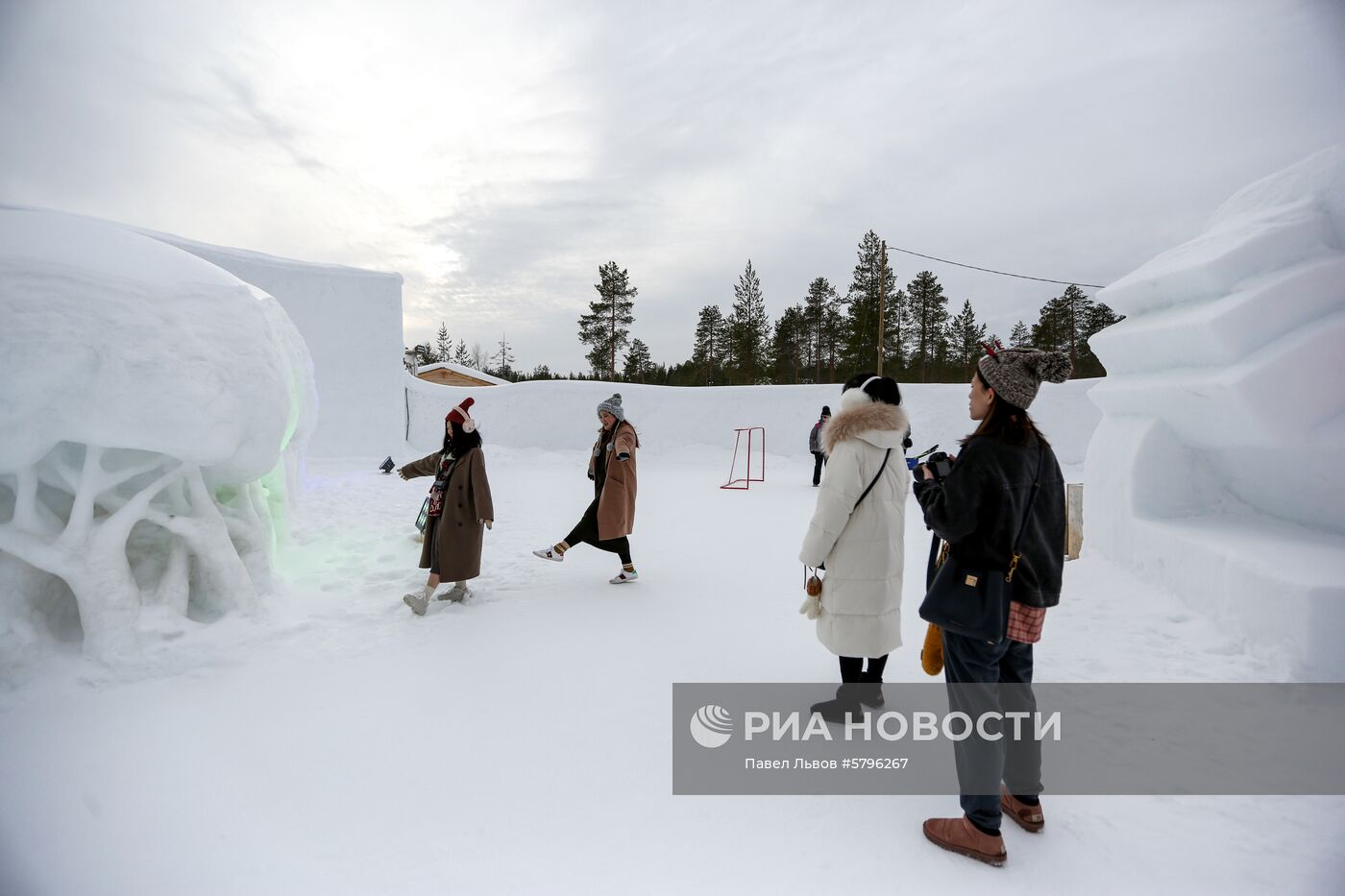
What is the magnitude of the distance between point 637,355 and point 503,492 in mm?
27773

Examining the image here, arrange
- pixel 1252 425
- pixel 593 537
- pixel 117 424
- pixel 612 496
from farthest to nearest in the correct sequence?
pixel 593 537
pixel 612 496
pixel 1252 425
pixel 117 424

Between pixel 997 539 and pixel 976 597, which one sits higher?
pixel 997 539

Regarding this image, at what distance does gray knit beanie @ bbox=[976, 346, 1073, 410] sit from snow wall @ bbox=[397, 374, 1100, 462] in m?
→ 13.6

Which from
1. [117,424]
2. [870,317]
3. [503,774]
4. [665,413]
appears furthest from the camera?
[870,317]

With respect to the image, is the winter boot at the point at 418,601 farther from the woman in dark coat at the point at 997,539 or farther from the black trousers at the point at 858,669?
the woman in dark coat at the point at 997,539

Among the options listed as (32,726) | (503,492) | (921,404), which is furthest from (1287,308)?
(921,404)

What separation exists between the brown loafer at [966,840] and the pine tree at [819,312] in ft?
116

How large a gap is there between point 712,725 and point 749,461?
11574mm

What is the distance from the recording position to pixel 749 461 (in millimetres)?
14359

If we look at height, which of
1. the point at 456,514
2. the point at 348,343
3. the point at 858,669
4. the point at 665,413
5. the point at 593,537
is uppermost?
the point at 348,343

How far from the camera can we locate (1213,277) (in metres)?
4.30

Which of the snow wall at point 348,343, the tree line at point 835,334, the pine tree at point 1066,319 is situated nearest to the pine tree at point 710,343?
the tree line at point 835,334

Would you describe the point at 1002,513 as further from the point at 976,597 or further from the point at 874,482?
the point at 874,482

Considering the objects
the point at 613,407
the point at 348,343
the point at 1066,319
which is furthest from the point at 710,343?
A: the point at 613,407
